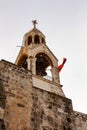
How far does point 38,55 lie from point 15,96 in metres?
5.99

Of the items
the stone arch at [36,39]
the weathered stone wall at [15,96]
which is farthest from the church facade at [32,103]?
the stone arch at [36,39]

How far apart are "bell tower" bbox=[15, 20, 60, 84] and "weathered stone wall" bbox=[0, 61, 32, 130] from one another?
10.8 ft

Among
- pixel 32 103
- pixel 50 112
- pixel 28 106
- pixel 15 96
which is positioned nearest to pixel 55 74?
pixel 50 112

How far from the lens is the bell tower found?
17.2 m

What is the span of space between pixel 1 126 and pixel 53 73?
668 centimetres

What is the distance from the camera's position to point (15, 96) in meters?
12.6

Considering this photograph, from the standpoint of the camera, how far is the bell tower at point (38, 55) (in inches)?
675

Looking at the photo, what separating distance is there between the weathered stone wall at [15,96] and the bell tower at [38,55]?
3285mm

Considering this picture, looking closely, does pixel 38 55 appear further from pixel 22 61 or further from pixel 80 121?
pixel 80 121

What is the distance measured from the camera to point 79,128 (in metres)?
14.7

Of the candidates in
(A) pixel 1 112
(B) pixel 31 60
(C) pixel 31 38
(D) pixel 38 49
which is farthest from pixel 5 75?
(C) pixel 31 38

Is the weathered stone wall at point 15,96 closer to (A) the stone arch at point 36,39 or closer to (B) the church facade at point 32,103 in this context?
(B) the church facade at point 32,103

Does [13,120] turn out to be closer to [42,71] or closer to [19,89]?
[19,89]

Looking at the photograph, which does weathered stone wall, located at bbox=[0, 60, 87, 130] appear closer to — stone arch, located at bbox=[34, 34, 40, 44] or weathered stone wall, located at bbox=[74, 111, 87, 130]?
weathered stone wall, located at bbox=[74, 111, 87, 130]
